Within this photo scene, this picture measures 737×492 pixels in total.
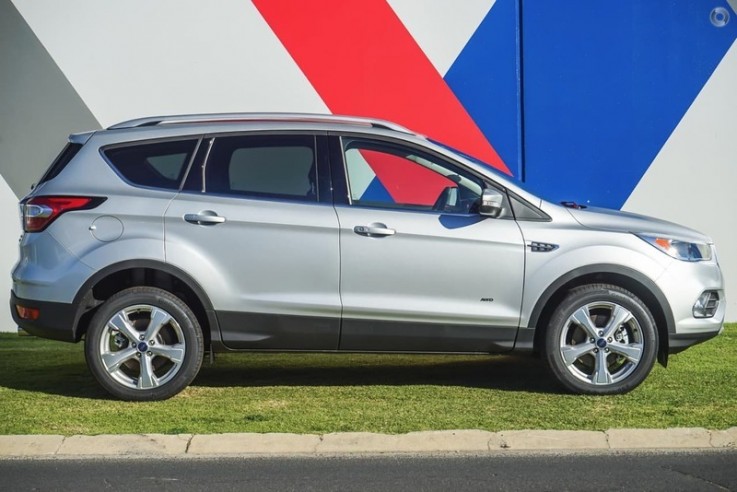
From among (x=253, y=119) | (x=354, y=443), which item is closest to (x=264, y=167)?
(x=253, y=119)

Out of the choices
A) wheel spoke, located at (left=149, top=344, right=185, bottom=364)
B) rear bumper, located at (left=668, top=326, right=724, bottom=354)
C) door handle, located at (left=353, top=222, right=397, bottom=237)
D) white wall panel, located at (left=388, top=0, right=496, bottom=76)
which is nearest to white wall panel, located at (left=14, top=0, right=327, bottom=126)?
white wall panel, located at (left=388, top=0, right=496, bottom=76)

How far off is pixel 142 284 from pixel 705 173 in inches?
223

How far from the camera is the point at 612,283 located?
310 inches

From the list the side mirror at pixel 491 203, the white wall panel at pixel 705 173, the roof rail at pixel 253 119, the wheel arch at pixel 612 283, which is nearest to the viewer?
the side mirror at pixel 491 203

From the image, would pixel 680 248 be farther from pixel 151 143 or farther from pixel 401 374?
pixel 151 143

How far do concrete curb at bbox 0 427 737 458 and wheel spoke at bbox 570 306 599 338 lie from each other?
3.84 ft

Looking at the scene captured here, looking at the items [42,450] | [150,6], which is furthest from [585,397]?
[150,6]

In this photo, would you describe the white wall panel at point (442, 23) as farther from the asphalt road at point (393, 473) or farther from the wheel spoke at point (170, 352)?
the asphalt road at point (393, 473)

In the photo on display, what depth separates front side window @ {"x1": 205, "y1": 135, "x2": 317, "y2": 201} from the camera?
304 inches

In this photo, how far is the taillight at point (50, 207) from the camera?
7.62 meters

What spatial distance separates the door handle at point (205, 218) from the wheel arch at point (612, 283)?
2.09 metres

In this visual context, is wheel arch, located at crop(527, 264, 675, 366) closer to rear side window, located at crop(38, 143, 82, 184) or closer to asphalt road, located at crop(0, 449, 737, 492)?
asphalt road, located at crop(0, 449, 737, 492)

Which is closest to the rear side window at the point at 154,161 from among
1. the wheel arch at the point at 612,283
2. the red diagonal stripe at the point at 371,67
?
the wheel arch at the point at 612,283

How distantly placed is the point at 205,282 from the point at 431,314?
1.45 metres
